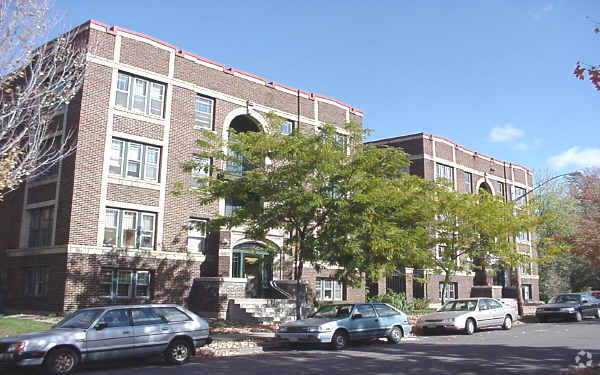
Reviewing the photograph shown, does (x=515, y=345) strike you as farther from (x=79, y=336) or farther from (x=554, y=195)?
(x=554, y=195)

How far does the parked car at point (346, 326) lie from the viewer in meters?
16.4

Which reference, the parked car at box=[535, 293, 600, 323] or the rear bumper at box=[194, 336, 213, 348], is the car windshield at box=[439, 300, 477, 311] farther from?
the rear bumper at box=[194, 336, 213, 348]

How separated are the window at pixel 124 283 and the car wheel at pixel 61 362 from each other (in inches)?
426

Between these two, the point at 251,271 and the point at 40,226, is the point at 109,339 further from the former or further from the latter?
the point at 251,271

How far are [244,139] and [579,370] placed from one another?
462 inches

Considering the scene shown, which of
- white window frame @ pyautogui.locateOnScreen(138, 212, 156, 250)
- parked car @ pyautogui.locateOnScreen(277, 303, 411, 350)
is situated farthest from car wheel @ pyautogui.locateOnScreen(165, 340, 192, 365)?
white window frame @ pyautogui.locateOnScreen(138, 212, 156, 250)

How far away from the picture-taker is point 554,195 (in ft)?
177

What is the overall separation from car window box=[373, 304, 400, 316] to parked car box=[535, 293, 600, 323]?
46.6 ft

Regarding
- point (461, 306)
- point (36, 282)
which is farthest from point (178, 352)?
point (461, 306)

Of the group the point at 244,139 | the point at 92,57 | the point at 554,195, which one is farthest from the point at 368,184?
the point at 554,195

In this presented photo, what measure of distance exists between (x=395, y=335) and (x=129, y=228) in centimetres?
1174

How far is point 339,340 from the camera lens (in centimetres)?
1672

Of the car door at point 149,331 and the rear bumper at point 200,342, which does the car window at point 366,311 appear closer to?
the rear bumper at point 200,342

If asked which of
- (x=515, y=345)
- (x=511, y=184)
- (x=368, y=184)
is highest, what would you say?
(x=511, y=184)
